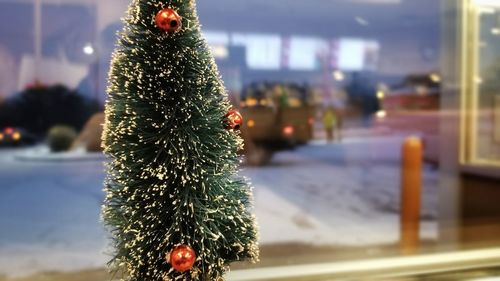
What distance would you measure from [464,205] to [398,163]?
176 centimetres

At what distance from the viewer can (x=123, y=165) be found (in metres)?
1.36

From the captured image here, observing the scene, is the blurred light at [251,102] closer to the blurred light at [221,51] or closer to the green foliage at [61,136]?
the blurred light at [221,51]

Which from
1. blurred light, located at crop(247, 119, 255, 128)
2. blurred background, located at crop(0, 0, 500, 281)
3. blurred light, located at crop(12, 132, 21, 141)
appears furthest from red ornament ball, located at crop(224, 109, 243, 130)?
blurred light, located at crop(247, 119, 255, 128)

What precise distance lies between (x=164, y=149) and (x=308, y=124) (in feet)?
13.5

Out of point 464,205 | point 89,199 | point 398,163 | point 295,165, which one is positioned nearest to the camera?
point 89,199

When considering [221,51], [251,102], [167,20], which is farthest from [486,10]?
[167,20]

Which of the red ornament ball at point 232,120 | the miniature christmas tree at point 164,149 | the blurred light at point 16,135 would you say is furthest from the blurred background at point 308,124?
the red ornament ball at point 232,120

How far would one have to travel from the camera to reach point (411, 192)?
396 cm

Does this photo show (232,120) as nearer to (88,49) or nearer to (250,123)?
(88,49)

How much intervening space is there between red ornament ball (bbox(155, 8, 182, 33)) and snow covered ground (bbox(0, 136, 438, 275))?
685 millimetres

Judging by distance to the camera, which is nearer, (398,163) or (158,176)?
(158,176)

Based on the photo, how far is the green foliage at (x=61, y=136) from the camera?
3.38m

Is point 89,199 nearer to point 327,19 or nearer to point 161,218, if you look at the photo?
point 161,218

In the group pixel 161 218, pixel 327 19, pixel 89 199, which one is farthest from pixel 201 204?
pixel 327 19
